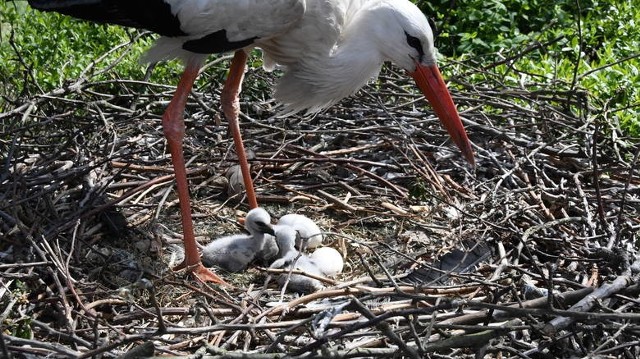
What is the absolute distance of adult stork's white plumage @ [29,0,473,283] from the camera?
14.7ft

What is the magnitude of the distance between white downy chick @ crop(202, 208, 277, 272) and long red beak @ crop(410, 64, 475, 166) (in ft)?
3.05

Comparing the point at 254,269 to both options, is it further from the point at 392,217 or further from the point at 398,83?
the point at 398,83

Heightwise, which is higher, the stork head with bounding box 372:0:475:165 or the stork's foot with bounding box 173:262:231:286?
the stork head with bounding box 372:0:475:165

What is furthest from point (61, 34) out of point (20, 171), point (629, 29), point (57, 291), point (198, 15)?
point (629, 29)

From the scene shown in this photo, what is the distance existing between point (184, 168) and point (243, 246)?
18.4 inches

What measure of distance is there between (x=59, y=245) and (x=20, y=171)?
752mm

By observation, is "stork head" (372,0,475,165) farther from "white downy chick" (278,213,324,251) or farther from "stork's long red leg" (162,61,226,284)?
"stork's long red leg" (162,61,226,284)

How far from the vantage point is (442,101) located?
4.77 m

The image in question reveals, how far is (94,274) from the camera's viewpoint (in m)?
4.44

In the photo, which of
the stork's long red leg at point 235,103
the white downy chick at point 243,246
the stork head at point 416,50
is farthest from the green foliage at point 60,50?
the stork head at point 416,50

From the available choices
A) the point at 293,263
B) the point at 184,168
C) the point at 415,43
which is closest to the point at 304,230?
the point at 293,263

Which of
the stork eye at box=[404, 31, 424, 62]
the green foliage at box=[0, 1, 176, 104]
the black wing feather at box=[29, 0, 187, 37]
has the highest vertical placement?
the black wing feather at box=[29, 0, 187, 37]

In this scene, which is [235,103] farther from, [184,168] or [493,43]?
[493,43]

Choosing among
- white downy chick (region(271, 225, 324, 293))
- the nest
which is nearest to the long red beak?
the nest
